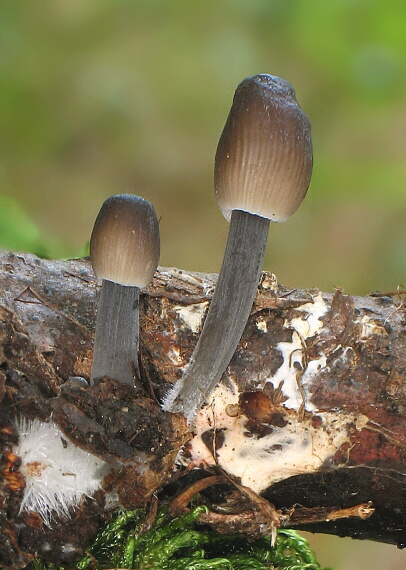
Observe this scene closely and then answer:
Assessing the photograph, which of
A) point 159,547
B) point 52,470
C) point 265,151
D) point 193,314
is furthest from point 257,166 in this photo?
point 159,547

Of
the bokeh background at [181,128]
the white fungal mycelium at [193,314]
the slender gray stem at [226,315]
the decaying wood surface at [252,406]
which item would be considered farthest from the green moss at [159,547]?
the bokeh background at [181,128]

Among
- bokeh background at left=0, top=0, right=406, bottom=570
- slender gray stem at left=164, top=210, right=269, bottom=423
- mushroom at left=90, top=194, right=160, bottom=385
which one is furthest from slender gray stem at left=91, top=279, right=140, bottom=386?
bokeh background at left=0, top=0, right=406, bottom=570

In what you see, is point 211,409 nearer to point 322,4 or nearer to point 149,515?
point 149,515

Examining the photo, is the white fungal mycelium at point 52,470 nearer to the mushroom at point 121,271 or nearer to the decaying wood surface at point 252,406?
the decaying wood surface at point 252,406

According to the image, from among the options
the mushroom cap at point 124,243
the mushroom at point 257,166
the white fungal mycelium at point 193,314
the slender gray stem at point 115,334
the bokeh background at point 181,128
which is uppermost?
the bokeh background at point 181,128

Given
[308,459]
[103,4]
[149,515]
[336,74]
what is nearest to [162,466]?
[149,515]
